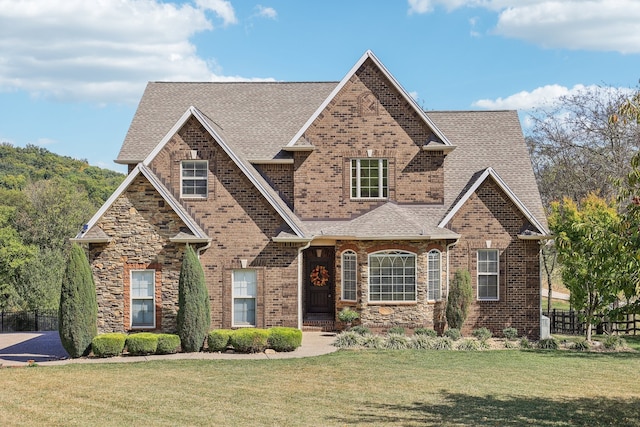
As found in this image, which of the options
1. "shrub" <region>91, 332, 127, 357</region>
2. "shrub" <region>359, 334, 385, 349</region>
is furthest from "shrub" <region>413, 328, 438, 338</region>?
"shrub" <region>91, 332, 127, 357</region>

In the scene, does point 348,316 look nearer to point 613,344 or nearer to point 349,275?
point 349,275

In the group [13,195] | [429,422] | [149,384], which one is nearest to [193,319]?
[149,384]

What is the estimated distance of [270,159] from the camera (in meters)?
26.5

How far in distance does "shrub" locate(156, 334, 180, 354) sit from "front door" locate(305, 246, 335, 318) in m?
7.06

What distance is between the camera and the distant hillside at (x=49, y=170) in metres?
73.4

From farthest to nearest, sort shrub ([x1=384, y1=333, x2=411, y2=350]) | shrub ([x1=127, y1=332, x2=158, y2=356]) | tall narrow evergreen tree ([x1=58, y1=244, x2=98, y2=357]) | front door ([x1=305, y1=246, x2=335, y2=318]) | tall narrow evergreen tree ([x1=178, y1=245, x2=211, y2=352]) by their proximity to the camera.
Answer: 1. front door ([x1=305, y1=246, x2=335, y2=318])
2. shrub ([x1=384, y1=333, x2=411, y2=350])
3. tall narrow evergreen tree ([x1=178, y1=245, x2=211, y2=352])
4. shrub ([x1=127, y1=332, x2=158, y2=356])
5. tall narrow evergreen tree ([x1=58, y1=244, x2=98, y2=357])

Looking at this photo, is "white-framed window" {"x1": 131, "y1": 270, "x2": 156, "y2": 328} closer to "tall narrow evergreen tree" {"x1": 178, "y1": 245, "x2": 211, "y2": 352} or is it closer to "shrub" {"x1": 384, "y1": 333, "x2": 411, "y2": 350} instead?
"tall narrow evergreen tree" {"x1": 178, "y1": 245, "x2": 211, "y2": 352}

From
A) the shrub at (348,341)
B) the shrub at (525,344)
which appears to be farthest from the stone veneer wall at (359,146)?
the shrub at (525,344)

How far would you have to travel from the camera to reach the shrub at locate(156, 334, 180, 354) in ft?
68.7

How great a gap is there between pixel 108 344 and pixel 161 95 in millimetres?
13310

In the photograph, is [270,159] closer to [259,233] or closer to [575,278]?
[259,233]

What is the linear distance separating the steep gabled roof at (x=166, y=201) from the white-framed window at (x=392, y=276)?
6.09 m

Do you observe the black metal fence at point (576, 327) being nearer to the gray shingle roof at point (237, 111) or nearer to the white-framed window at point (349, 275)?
the white-framed window at point (349, 275)

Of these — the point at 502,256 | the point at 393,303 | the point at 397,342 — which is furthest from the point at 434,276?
the point at 397,342
